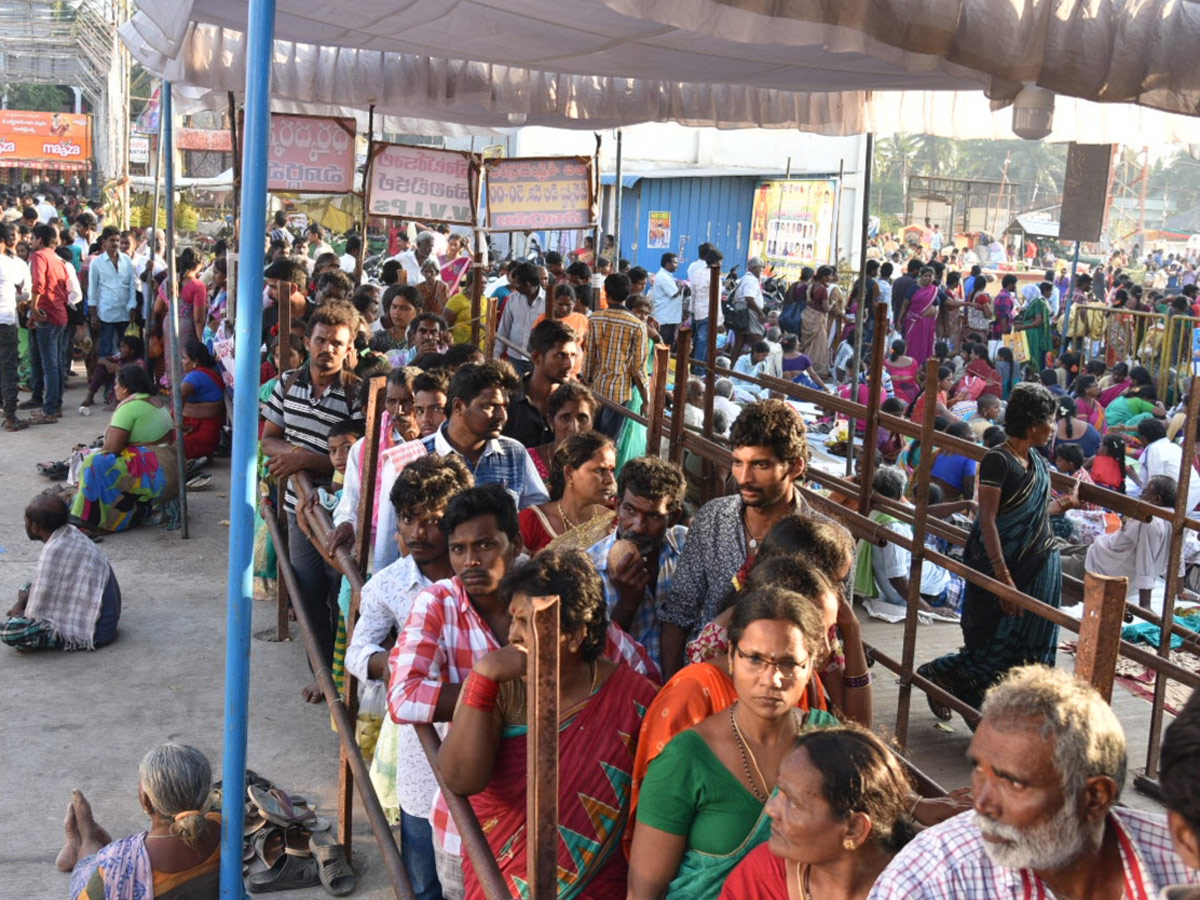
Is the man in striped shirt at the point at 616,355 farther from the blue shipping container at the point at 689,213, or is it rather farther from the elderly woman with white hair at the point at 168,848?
the blue shipping container at the point at 689,213

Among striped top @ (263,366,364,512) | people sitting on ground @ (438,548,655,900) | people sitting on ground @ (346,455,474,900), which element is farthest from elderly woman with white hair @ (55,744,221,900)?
striped top @ (263,366,364,512)

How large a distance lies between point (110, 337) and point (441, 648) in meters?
10.9

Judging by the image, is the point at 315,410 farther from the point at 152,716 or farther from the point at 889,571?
the point at 889,571

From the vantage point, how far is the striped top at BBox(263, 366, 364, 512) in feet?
17.7

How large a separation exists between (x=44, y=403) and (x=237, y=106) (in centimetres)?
454

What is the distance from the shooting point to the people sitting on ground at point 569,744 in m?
2.57

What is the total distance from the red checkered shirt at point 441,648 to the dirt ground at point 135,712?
4.98ft

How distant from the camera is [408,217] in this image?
801cm

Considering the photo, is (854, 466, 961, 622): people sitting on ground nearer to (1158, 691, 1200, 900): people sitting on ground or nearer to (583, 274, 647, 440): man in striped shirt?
(583, 274, 647, 440): man in striped shirt

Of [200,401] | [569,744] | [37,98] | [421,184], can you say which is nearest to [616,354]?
[421,184]

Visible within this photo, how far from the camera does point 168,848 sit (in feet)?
11.6

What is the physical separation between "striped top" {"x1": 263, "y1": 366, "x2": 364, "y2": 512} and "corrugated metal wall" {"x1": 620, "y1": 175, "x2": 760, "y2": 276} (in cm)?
1928

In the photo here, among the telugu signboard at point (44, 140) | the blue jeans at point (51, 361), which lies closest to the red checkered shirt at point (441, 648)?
the blue jeans at point (51, 361)

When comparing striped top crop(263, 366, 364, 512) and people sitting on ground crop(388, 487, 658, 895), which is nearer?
people sitting on ground crop(388, 487, 658, 895)
